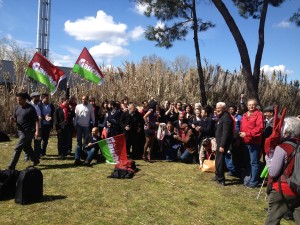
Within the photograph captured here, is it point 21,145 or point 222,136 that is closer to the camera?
point 222,136

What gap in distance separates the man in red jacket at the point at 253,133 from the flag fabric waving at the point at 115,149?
9.83 feet

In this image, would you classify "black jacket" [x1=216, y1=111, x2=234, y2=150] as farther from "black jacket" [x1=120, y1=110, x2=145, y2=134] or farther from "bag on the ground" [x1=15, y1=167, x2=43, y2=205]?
"bag on the ground" [x1=15, y1=167, x2=43, y2=205]

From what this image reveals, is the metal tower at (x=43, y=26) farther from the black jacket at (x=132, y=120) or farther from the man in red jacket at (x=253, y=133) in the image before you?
the man in red jacket at (x=253, y=133)

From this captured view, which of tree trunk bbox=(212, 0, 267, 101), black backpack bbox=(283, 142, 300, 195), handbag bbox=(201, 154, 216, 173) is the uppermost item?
tree trunk bbox=(212, 0, 267, 101)

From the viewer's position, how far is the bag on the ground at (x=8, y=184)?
18.9ft

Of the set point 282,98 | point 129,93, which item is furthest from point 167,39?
point 282,98

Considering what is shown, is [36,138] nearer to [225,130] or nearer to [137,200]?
[137,200]

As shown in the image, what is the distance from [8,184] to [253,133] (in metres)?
4.92

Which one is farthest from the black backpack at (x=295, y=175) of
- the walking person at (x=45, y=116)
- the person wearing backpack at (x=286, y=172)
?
the walking person at (x=45, y=116)

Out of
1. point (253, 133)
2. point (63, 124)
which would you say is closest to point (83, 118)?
point (63, 124)

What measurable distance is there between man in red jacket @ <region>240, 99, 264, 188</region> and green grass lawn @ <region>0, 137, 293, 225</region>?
375mm

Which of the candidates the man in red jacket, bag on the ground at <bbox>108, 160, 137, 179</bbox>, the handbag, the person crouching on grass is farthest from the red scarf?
the man in red jacket

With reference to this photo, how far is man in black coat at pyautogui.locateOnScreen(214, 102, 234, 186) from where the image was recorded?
23.0ft

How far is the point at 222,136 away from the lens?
7074 mm
